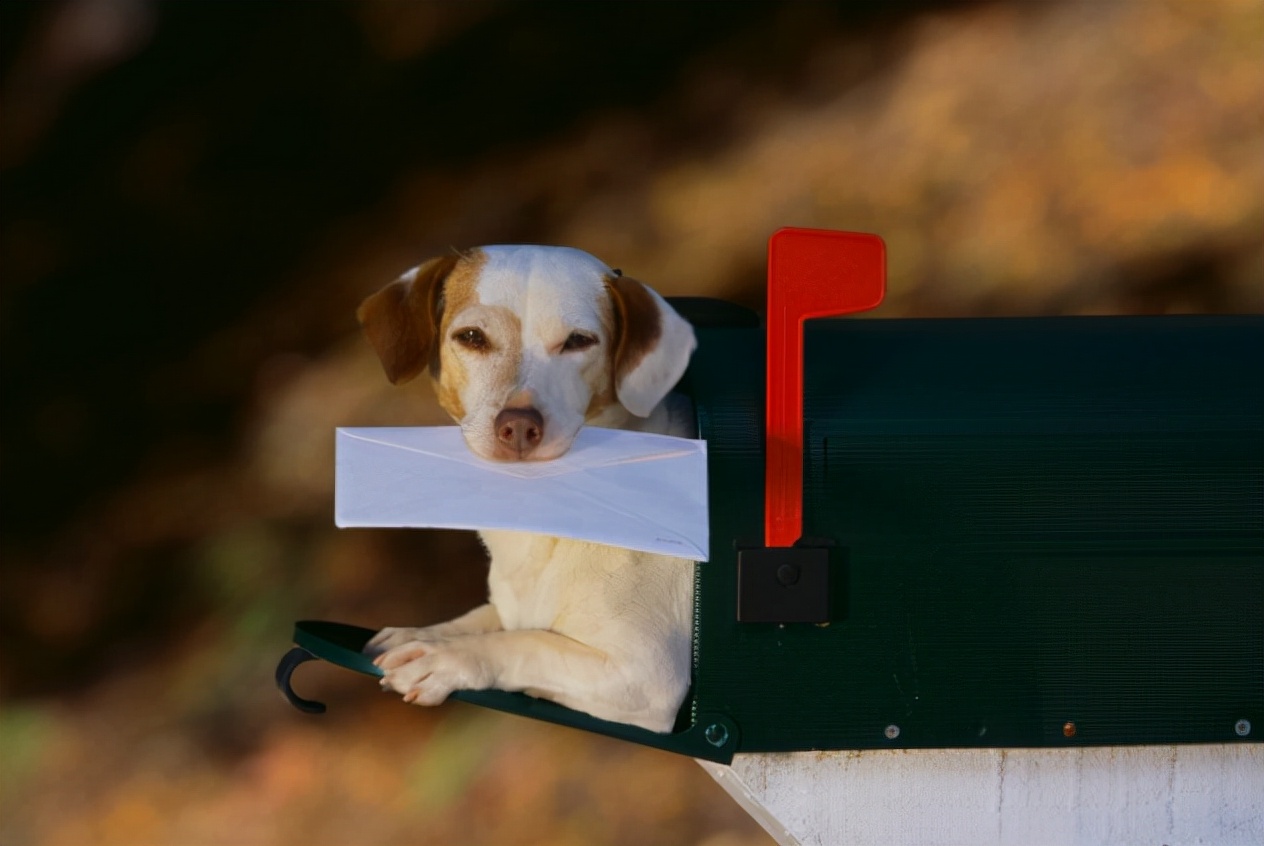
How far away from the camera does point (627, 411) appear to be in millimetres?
1762

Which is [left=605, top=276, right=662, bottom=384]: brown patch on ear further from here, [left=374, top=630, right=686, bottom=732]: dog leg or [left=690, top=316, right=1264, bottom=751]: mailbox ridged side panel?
[left=374, top=630, right=686, bottom=732]: dog leg

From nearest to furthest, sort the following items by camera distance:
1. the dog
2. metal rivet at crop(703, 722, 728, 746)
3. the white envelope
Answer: the white envelope
the dog
metal rivet at crop(703, 722, 728, 746)

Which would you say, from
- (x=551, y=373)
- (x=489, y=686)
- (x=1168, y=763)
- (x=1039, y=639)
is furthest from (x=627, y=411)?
(x=1168, y=763)

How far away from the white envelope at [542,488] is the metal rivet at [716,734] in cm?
26

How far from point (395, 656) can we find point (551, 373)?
1.12 feet

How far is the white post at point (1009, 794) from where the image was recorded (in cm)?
182

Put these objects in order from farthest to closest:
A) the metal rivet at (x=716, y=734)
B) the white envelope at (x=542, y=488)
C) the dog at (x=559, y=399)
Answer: the metal rivet at (x=716, y=734)
the dog at (x=559, y=399)
the white envelope at (x=542, y=488)

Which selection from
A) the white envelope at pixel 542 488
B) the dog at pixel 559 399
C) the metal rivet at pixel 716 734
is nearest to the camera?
the white envelope at pixel 542 488

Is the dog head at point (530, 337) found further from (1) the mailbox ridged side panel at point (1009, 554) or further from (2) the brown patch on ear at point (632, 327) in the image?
(1) the mailbox ridged side panel at point (1009, 554)

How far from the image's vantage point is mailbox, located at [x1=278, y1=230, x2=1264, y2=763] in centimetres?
175

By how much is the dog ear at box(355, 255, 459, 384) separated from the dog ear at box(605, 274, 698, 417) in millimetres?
185

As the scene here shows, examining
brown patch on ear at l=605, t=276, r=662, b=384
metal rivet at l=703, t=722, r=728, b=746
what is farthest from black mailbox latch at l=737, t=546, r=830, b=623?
brown patch on ear at l=605, t=276, r=662, b=384

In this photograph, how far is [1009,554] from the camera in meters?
1.78

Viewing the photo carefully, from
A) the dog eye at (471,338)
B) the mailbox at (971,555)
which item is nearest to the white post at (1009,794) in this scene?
the mailbox at (971,555)
